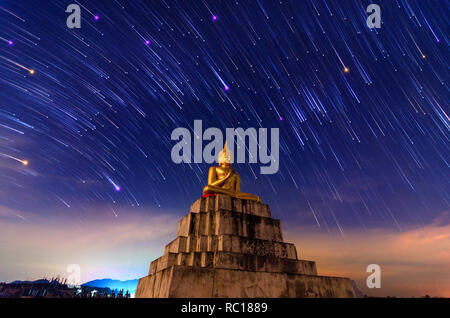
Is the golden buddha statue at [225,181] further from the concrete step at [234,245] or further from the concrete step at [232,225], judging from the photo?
the concrete step at [234,245]

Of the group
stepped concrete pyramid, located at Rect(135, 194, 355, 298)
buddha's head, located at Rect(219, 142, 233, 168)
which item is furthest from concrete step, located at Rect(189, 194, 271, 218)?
buddha's head, located at Rect(219, 142, 233, 168)

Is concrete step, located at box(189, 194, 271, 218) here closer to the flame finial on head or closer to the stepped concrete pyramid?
the stepped concrete pyramid

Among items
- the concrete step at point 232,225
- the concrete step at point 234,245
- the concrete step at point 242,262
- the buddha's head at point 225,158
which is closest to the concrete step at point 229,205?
the concrete step at point 232,225

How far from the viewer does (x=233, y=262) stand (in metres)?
7.34

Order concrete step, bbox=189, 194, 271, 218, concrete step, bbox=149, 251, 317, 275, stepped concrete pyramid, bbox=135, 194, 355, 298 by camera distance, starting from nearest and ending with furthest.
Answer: stepped concrete pyramid, bbox=135, 194, 355, 298 < concrete step, bbox=149, 251, 317, 275 < concrete step, bbox=189, 194, 271, 218

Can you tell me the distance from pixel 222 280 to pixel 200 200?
442 cm

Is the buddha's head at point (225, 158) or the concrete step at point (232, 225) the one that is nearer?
the concrete step at point (232, 225)

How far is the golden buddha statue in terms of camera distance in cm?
1098

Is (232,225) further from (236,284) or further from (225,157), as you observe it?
(225,157)

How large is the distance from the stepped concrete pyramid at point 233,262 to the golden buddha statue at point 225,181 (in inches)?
27.8

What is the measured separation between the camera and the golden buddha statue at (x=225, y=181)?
10984mm

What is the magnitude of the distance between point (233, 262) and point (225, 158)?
25.1 feet

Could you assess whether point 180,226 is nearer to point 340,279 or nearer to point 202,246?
point 202,246
